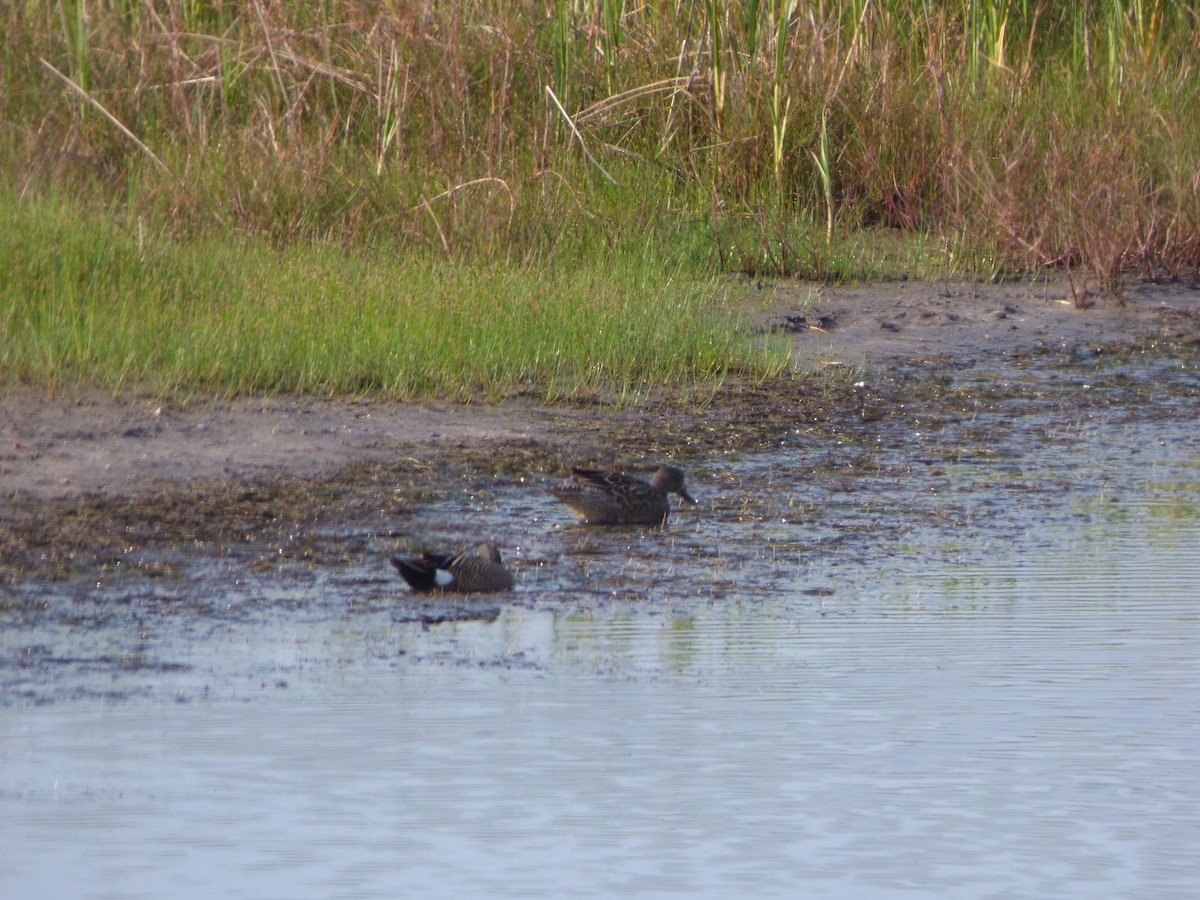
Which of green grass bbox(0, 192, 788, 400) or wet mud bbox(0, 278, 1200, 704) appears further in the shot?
green grass bbox(0, 192, 788, 400)

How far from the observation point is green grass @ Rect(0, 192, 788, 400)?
7.23 m

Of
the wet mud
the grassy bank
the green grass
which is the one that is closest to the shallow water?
the wet mud

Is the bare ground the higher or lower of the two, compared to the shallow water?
higher

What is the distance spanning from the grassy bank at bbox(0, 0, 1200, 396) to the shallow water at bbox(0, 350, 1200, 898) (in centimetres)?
271

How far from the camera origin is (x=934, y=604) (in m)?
5.21

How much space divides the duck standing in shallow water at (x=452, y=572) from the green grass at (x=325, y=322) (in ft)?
7.18

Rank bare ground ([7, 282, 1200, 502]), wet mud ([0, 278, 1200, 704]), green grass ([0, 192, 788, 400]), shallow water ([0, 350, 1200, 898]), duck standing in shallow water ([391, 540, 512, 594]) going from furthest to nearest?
green grass ([0, 192, 788, 400]) < bare ground ([7, 282, 1200, 502]) < duck standing in shallow water ([391, 540, 512, 594]) < wet mud ([0, 278, 1200, 704]) < shallow water ([0, 350, 1200, 898])

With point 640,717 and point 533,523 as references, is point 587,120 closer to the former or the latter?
point 533,523

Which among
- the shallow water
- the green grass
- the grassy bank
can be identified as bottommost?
the shallow water

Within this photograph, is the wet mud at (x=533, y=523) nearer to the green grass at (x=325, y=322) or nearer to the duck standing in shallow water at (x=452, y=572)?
the duck standing in shallow water at (x=452, y=572)

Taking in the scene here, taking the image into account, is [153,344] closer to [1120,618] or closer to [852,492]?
[852,492]

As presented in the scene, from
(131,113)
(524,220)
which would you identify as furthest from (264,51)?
(524,220)

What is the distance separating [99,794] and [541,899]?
92cm

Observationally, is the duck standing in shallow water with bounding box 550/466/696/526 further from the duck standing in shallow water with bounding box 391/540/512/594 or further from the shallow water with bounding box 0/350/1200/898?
the duck standing in shallow water with bounding box 391/540/512/594
